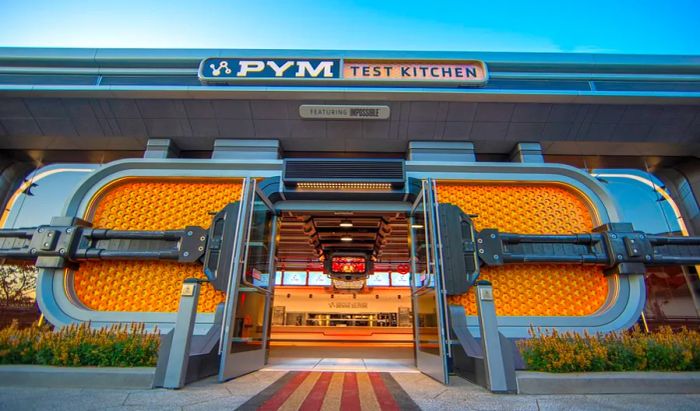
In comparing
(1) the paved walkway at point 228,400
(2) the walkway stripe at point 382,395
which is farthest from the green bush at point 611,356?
(2) the walkway stripe at point 382,395

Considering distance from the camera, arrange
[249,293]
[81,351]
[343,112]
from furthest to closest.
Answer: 1. [343,112]
2. [249,293]
3. [81,351]

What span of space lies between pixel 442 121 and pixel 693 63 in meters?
4.98

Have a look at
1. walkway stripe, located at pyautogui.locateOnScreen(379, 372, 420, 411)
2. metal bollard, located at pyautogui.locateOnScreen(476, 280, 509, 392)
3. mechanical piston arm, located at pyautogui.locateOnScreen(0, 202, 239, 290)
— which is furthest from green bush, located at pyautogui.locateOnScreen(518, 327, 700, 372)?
mechanical piston arm, located at pyautogui.locateOnScreen(0, 202, 239, 290)

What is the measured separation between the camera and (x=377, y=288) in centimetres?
1579

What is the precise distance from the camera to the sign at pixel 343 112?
19.9 ft

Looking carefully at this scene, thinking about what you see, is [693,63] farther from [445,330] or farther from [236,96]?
[236,96]

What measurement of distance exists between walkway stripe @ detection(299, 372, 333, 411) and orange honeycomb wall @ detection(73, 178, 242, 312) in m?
2.40

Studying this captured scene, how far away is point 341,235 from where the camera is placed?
995cm

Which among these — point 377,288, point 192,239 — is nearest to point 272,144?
point 192,239

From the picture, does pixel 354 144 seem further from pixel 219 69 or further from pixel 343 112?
pixel 219 69

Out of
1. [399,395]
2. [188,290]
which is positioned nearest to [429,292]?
[399,395]

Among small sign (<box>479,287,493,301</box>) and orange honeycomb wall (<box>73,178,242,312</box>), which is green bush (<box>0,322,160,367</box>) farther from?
small sign (<box>479,287,493,301</box>)

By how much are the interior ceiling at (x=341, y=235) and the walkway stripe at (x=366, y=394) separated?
3.07 m

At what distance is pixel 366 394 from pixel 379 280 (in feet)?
43.8
